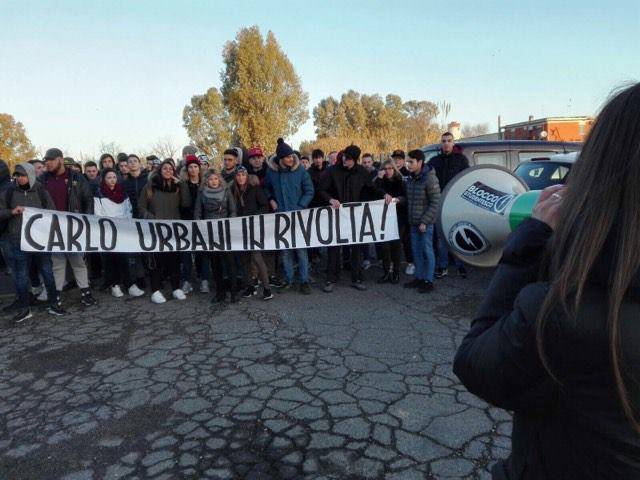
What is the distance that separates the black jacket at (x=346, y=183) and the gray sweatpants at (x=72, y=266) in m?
3.35

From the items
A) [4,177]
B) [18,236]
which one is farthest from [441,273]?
[4,177]

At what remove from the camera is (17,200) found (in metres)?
5.82

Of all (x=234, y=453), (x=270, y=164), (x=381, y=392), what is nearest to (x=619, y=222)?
(x=234, y=453)

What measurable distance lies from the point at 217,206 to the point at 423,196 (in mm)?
2752

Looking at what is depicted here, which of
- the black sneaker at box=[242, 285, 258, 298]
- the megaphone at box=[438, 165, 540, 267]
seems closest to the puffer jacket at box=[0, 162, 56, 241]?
the black sneaker at box=[242, 285, 258, 298]

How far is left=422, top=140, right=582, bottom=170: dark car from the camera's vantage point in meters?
8.20

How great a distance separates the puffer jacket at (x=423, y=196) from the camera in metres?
6.30

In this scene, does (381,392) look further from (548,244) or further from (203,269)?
(203,269)

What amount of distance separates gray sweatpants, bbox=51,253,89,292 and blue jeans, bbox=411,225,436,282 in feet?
14.5

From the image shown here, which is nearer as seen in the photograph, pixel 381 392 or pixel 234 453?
pixel 234 453

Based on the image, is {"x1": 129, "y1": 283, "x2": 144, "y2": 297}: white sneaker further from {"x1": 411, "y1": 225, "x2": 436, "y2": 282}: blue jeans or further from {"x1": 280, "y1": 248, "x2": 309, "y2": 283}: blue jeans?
{"x1": 411, "y1": 225, "x2": 436, "y2": 282}: blue jeans

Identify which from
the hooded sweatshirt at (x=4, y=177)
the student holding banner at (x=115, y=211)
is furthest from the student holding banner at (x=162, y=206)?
the hooded sweatshirt at (x=4, y=177)

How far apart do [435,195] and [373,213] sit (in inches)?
36.1

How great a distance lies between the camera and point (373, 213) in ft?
22.1
